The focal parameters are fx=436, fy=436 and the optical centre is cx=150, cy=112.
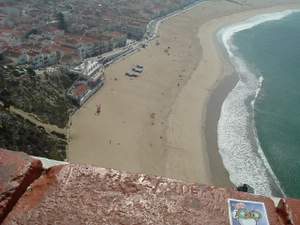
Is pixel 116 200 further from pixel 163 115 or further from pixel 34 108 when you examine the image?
pixel 163 115

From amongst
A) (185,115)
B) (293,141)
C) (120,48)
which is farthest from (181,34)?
(293,141)

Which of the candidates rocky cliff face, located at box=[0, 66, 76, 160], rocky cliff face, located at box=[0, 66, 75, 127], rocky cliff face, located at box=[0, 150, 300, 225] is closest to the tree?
rocky cliff face, located at box=[0, 66, 76, 160]

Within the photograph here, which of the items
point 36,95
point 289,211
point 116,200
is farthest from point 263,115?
point 116,200

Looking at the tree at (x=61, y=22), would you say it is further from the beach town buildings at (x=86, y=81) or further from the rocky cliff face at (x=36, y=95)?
the rocky cliff face at (x=36, y=95)

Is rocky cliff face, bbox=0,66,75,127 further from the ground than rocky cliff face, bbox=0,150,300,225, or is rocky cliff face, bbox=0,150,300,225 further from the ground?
rocky cliff face, bbox=0,150,300,225

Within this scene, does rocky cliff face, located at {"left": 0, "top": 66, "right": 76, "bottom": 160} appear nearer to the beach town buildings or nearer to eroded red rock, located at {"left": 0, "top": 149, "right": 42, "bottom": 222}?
the beach town buildings

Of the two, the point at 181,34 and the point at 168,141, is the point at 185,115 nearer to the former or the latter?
the point at 168,141
